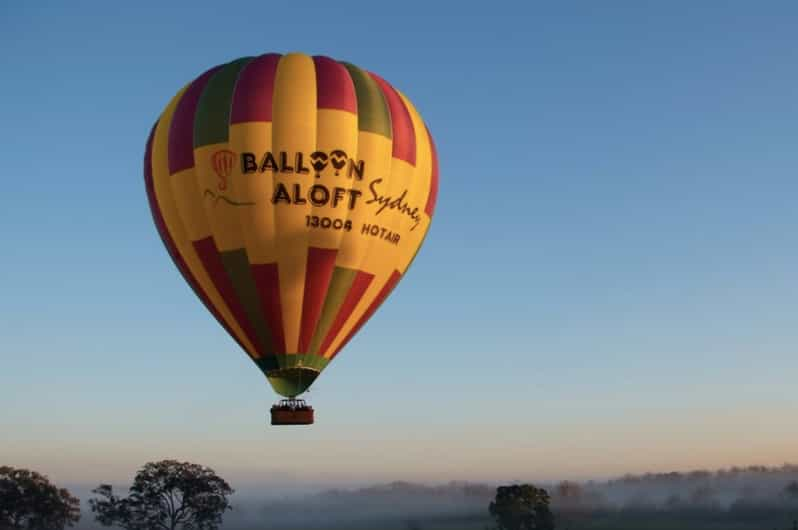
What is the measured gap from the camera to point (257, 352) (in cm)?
4503

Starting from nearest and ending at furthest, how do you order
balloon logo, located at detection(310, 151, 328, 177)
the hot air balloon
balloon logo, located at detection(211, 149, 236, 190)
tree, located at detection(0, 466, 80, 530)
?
balloon logo, located at detection(310, 151, 328, 177), the hot air balloon, balloon logo, located at detection(211, 149, 236, 190), tree, located at detection(0, 466, 80, 530)

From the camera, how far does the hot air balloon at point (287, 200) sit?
144 feet

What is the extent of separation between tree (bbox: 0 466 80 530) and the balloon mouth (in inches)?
2958

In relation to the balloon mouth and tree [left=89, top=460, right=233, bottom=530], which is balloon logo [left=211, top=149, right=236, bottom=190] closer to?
the balloon mouth

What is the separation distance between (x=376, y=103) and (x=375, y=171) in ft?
11.5

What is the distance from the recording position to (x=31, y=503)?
108 metres

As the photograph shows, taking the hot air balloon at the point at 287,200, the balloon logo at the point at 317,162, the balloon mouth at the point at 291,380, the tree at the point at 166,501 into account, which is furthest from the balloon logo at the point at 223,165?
the tree at the point at 166,501

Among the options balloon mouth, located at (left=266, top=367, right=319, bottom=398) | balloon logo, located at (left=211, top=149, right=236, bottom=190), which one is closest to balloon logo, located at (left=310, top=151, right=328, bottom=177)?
balloon logo, located at (left=211, top=149, right=236, bottom=190)

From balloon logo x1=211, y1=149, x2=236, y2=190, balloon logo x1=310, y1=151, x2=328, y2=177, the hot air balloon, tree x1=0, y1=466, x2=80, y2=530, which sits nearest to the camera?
balloon logo x1=310, y1=151, x2=328, y2=177

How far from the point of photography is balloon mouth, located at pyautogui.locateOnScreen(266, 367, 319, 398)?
44094 millimetres

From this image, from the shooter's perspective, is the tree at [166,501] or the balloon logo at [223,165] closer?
the balloon logo at [223,165]

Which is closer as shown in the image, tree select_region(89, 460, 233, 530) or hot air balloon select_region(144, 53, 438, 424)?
hot air balloon select_region(144, 53, 438, 424)

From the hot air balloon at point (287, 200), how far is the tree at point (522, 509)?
2975 inches

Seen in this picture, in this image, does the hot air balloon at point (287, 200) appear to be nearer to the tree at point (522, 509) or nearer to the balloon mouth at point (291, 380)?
the balloon mouth at point (291, 380)
